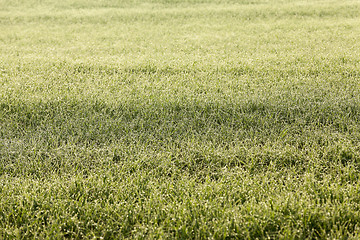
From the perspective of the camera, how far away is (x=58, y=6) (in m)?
9.45

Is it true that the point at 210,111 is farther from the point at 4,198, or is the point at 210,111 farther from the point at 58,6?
the point at 58,6

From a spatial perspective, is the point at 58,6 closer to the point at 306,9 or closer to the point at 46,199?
the point at 306,9

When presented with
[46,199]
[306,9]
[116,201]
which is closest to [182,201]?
[116,201]

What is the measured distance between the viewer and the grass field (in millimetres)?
1715

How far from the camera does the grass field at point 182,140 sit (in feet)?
5.63

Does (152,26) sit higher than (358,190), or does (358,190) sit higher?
(152,26)

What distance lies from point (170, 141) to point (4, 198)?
1265 millimetres

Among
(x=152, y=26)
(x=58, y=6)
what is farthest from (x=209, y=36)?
(x=58, y=6)

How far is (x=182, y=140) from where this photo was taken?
2.45 meters

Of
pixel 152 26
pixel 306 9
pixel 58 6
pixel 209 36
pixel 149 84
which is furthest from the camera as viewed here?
pixel 58 6

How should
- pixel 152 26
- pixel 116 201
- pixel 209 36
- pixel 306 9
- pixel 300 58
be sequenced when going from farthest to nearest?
pixel 306 9, pixel 152 26, pixel 209 36, pixel 300 58, pixel 116 201

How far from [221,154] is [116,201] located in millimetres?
891

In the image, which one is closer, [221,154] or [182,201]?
[182,201]

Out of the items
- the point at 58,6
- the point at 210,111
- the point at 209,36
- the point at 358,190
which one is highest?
the point at 58,6
